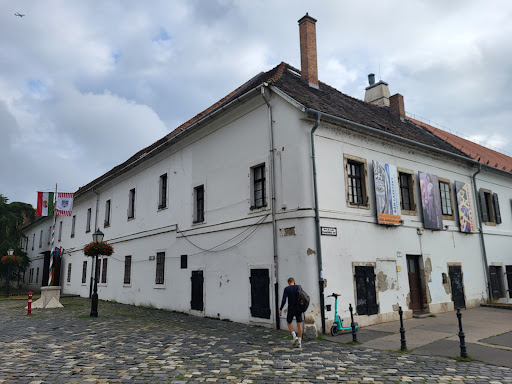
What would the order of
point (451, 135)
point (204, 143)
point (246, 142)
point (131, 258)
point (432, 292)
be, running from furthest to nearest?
point (451, 135) → point (131, 258) → point (204, 143) → point (432, 292) → point (246, 142)

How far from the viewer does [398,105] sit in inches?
822

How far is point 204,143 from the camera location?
16.1 meters

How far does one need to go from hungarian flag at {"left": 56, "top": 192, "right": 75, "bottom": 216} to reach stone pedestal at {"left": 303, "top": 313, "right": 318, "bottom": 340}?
53.9 feet

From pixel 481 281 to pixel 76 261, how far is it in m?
26.9

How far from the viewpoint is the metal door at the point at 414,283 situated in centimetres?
1445

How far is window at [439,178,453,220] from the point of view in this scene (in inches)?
667

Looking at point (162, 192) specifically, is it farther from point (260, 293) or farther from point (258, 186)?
point (260, 293)

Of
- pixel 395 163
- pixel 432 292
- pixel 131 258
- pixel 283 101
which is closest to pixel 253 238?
pixel 283 101

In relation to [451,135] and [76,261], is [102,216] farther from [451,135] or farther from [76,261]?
[451,135]

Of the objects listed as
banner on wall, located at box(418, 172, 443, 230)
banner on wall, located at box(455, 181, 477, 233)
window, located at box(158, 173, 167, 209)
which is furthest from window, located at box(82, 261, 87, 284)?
banner on wall, located at box(455, 181, 477, 233)

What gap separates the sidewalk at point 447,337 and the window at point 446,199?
15.2 ft

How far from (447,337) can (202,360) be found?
647 centimetres

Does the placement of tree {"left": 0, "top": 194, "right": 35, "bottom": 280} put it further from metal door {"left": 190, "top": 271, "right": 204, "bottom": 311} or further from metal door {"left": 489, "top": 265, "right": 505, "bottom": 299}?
metal door {"left": 489, "top": 265, "right": 505, "bottom": 299}

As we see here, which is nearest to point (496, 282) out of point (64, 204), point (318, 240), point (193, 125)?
point (318, 240)
